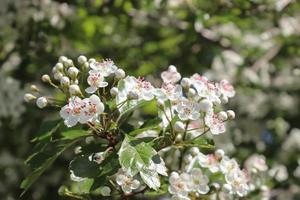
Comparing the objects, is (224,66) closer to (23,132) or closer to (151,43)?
(151,43)

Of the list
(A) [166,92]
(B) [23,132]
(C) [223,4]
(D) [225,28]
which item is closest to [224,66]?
(D) [225,28]

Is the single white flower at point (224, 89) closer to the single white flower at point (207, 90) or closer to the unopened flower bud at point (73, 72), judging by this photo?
the single white flower at point (207, 90)

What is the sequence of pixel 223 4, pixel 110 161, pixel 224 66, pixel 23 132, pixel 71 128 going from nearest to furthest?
pixel 110 161
pixel 71 128
pixel 223 4
pixel 23 132
pixel 224 66

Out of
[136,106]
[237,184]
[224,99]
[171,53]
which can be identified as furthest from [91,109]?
[171,53]

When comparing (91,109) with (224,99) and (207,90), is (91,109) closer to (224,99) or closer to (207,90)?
(207,90)

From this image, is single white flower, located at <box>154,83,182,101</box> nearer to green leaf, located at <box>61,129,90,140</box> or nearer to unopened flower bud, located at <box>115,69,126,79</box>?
unopened flower bud, located at <box>115,69,126,79</box>

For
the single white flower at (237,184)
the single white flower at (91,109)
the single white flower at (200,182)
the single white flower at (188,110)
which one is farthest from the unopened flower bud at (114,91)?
the single white flower at (237,184)
